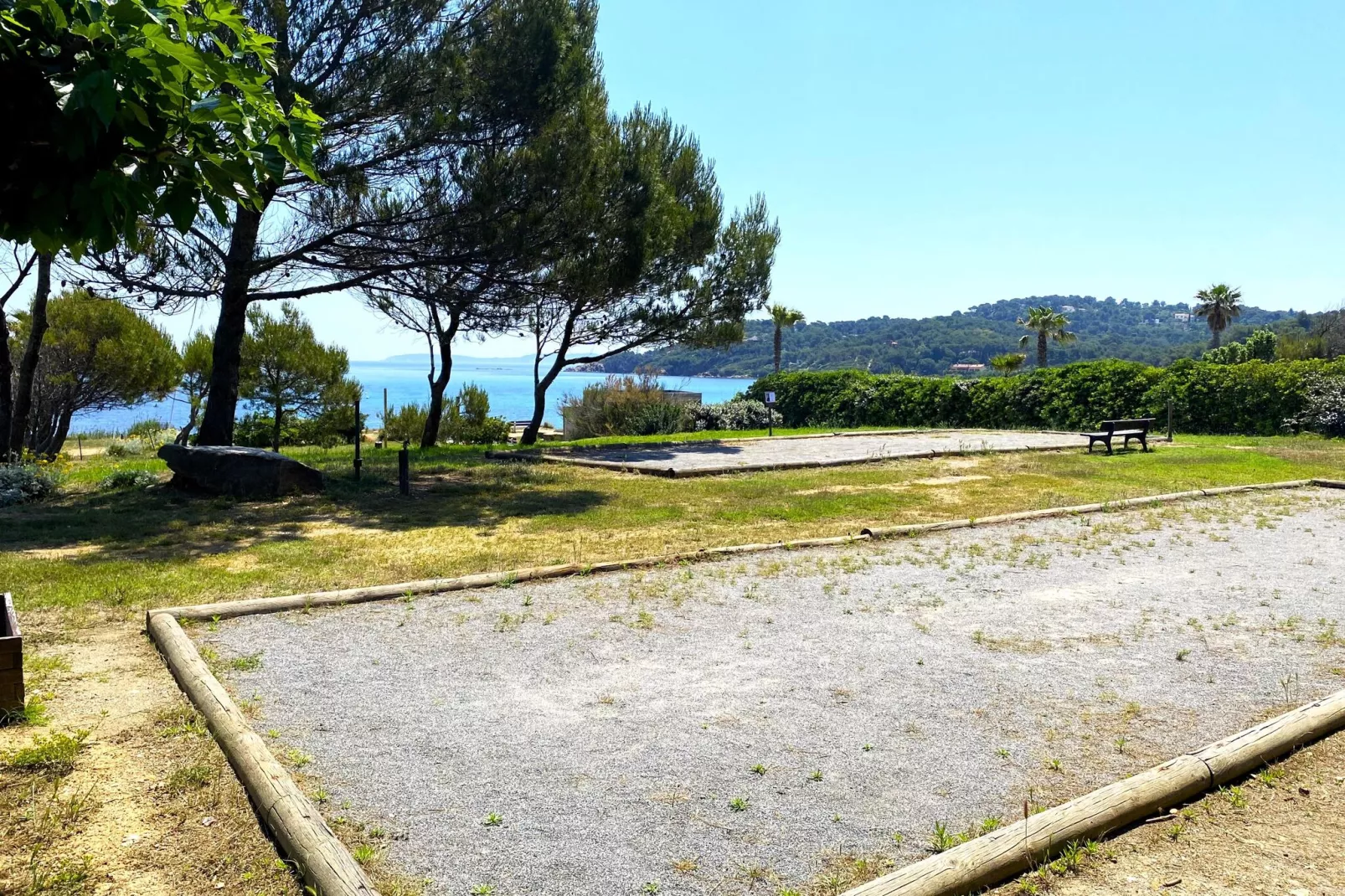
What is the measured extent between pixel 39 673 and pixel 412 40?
858 centimetres

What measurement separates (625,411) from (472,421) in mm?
4687

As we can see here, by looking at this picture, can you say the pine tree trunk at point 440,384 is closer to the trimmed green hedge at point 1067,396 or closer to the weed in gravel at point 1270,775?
the trimmed green hedge at point 1067,396

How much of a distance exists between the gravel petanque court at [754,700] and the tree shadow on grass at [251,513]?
2.81 meters

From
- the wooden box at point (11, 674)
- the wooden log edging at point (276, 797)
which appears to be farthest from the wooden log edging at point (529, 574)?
the wooden box at point (11, 674)

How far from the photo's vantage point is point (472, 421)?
Result: 2656 centimetres

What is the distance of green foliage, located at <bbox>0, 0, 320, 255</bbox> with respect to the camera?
199cm

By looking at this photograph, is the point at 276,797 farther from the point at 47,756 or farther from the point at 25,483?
the point at 25,483

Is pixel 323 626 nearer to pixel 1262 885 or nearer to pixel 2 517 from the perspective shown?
pixel 1262 885

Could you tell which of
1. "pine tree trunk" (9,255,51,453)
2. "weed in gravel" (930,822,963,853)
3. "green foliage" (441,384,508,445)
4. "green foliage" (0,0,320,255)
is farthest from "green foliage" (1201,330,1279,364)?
"green foliage" (0,0,320,255)

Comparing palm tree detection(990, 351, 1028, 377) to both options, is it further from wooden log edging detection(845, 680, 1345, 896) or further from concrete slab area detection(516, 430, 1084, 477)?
wooden log edging detection(845, 680, 1345, 896)

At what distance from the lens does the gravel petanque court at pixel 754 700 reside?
107 inches

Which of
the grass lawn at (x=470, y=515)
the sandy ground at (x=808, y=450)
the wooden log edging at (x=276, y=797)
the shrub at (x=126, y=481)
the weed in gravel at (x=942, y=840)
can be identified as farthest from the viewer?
the sandy ground at (x=808, y=450)

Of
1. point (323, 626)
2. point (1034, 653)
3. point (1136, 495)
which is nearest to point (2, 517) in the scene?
point (323, 626)

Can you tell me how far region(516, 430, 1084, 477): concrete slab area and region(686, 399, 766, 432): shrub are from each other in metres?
5.53
